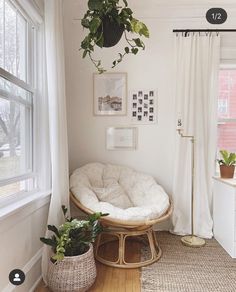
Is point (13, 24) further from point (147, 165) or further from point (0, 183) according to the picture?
point (147, 165)

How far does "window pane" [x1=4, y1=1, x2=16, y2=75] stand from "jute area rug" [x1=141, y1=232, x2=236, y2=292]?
1.96 m

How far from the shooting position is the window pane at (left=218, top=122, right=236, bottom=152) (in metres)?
3.47

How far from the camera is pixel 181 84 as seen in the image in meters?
3.28

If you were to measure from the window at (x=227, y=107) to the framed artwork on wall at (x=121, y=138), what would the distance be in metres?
1.10

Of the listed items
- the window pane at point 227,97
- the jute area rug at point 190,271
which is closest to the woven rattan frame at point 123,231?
the jute area rug at point 190,271

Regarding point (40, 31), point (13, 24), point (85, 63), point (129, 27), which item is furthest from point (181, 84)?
point (13, 24)

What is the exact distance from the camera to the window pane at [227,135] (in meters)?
3.47

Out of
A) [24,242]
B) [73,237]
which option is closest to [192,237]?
[73,237]

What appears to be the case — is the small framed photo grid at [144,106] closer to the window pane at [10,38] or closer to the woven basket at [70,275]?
the window pane at [10,38]

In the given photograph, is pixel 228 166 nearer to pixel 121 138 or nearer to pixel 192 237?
pixel 192 237

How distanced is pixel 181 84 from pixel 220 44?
2.27 feet

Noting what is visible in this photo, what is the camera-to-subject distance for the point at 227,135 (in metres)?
3.47

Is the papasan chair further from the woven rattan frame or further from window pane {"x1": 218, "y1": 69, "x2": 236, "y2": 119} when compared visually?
window pane {"x1": 218, "y1": 69, "x2": 236, "y2": 119}

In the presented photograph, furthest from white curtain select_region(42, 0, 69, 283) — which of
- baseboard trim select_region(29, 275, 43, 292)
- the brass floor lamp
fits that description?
the brass floor lamp
